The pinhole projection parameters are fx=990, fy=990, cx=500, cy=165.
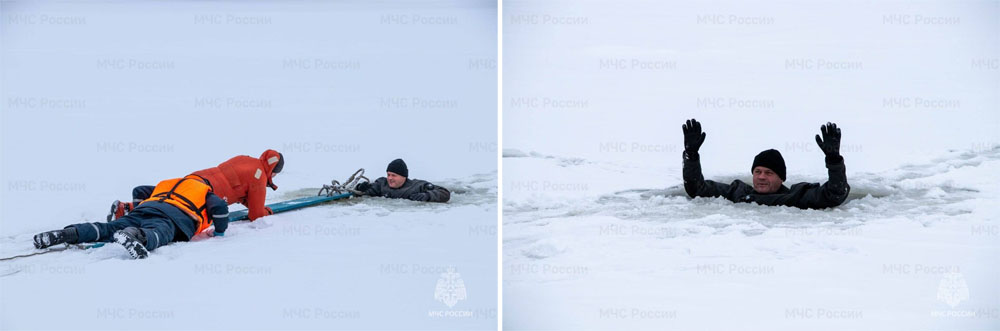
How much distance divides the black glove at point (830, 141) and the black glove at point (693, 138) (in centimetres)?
47

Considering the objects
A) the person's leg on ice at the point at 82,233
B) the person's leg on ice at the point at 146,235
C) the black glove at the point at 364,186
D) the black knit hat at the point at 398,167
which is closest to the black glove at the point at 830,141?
the black knit hat at the point at 398,167

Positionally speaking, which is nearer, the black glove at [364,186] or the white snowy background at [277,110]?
the white snowy background at [277,110]

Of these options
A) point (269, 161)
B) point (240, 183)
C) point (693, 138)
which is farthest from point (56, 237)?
point (693, 138)

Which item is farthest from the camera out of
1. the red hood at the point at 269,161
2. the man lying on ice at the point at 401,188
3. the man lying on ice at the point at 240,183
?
the man lying on ice at the point at 401,188

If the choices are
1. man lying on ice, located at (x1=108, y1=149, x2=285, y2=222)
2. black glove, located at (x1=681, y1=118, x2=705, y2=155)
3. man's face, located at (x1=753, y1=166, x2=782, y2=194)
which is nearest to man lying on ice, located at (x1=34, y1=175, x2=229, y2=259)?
man lying on ice, located at (x1=108, y1=149, x2=285, y2=222)

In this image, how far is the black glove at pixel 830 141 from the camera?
395 cm

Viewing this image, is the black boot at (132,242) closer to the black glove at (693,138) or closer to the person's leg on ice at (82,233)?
the person's leg on ice at (82,233)

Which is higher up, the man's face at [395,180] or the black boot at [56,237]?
the man's face at [395,180]

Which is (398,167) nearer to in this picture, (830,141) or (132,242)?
(132,242)

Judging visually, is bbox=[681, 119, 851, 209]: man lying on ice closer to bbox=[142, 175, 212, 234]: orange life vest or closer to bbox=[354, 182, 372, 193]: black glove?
bbox=[354, 182, 372, 193]: black glove

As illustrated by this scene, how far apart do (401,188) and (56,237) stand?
4.84ft

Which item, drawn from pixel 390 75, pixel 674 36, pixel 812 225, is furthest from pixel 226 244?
pixel 812 225

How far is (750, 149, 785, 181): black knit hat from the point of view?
405cm

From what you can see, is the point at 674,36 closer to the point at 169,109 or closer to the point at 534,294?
the point at 534,294
